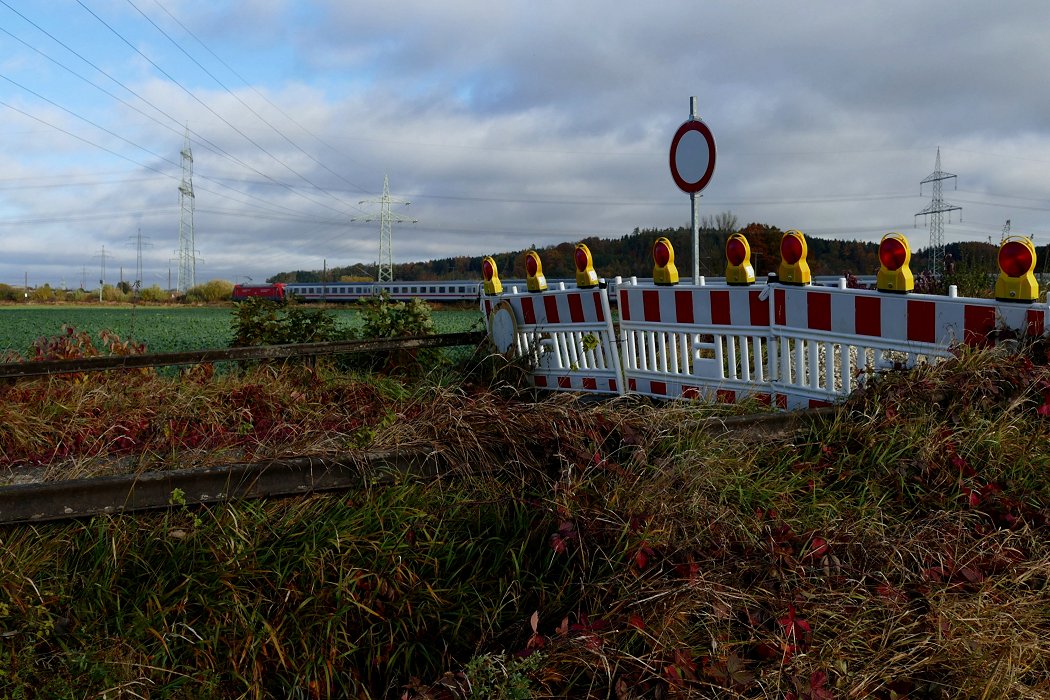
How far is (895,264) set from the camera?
5609 mm

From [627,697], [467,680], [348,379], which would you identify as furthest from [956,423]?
[348,379]

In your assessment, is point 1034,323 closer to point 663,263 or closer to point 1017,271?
point 1017,271

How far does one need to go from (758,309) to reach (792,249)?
0.58 metres

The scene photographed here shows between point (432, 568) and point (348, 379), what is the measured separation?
5.03 m

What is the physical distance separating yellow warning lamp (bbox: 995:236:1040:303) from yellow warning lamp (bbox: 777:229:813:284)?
53.9 inches

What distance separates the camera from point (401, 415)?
4.60m

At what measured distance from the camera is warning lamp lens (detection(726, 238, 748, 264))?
6602 mm

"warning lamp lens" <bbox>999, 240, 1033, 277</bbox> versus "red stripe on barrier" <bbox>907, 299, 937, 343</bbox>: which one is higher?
"warning lamp lens" <bbox>999, 240, 1033, 277</bbox>

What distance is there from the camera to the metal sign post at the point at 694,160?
808 cm

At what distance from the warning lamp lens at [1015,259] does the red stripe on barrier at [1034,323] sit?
0.24m

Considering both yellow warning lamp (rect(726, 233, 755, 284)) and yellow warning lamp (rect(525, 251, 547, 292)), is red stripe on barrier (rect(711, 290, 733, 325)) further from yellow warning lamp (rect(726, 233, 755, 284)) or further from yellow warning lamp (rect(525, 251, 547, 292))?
yellow warning lamp (rect(525, 251, 547, 292))

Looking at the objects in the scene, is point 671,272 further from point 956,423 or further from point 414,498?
point 414,498

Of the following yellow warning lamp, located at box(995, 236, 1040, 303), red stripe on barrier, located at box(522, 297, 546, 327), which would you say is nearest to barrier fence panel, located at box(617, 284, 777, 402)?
red stripe on barrier, located at box(522, 297, 546, 327)

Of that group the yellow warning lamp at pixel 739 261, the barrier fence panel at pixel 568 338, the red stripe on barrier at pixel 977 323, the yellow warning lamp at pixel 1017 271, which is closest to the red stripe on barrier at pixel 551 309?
the barrier fence panel at pixel 568 338
